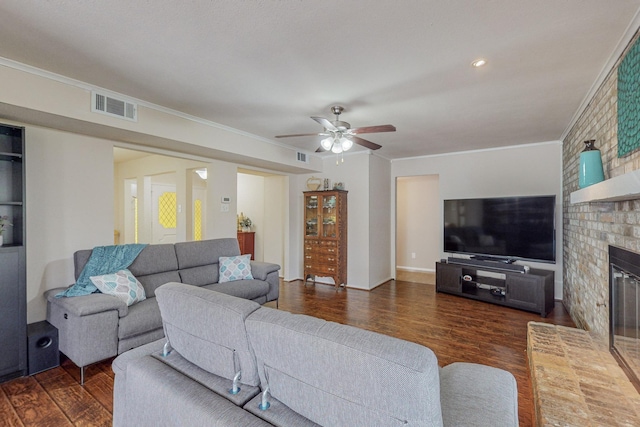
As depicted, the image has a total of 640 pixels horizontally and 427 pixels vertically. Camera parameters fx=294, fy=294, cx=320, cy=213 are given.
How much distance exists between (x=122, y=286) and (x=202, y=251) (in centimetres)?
110

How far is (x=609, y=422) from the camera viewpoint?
1405mm

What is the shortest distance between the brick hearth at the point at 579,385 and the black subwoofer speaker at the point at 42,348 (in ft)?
11.5

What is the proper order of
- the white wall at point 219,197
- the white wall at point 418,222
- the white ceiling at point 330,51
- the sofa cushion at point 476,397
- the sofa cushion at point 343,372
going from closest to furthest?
the sofa cushion at point 343,372 → the sofa cushion at point 476,397 → the white ceiling at point 330,51 → the white wall at point 219,197 → the white wall at point 418,222

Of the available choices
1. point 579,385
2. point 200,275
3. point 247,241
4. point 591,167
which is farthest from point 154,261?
point 591,167

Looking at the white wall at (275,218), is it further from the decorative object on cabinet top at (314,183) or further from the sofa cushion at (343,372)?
the sofa cushion at (343,372)

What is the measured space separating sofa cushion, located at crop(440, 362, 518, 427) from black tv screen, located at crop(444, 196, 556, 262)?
11.7ft

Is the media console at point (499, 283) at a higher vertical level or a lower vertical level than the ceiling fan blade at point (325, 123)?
lower

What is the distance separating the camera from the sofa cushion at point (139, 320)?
2434mm

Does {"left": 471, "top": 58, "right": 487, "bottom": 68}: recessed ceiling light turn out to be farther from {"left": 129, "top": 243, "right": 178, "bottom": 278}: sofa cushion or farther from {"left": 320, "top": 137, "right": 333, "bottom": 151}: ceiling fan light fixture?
{"left": 129, "top": 243, "right": 178, "bottom": 278}: sofa cushion

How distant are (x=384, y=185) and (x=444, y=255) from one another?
169 cm

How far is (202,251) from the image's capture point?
375 cm

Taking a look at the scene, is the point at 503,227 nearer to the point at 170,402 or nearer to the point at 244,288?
the point at 244,288

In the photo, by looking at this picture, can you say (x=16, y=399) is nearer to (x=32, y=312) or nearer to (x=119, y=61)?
(x=32, y=312)

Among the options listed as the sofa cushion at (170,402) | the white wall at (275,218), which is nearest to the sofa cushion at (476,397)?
the sofa cushion at (170,402)
